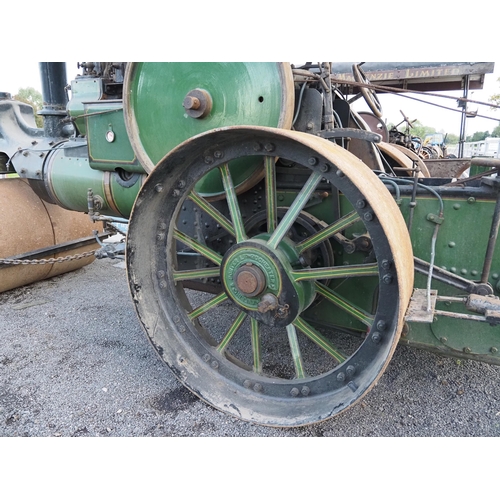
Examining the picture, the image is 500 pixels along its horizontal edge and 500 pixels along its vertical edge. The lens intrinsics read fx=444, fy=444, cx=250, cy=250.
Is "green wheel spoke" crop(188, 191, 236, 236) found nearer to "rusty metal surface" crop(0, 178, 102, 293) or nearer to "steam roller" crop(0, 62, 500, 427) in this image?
"steam roller" crop(0, 62, 500, 427)

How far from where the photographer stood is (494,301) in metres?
1.61

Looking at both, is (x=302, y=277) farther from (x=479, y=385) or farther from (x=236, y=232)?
(x=479, y=385)

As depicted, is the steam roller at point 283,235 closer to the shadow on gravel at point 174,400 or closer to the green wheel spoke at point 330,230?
the green wheel spoke at point 330,230

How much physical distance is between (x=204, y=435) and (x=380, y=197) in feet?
4.30

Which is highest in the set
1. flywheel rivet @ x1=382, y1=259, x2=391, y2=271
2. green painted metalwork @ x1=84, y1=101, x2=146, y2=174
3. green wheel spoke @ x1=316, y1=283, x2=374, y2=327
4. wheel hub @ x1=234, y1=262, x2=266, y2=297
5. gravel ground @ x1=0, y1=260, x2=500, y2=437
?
green painted metalwork @ x1=84, y1=101, x2=146, y2=174

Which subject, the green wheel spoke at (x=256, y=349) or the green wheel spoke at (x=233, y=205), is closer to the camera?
the green wheel spoke at (x=233, y=205)

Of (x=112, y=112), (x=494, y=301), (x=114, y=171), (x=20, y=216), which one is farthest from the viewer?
(x=20, y=216)

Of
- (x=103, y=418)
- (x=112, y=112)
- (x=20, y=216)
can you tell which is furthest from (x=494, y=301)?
(x=20, y=216)

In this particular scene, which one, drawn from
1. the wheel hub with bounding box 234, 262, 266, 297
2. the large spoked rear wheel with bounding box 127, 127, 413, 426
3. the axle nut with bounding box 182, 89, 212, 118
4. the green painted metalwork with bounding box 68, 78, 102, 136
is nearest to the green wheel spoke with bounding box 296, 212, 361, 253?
the large spoked rear wheel with bounding box 127, 127, 413, 426

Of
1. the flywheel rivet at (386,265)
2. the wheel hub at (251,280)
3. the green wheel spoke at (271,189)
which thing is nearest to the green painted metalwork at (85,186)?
the green wheel spoke at (271,189)

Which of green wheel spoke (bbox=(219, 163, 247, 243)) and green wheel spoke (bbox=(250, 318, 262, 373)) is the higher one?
green wheel spoke (bbox=(219, 163, 247, 243))

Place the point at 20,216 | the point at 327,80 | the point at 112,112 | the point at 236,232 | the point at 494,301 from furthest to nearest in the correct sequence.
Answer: the point at 20,216, the point at 112,112, the point at 327,80, the point at 236,232, the point at 494,301

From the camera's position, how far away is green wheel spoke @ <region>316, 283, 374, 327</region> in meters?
1.98

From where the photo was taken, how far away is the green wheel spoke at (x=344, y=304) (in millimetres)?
1979
